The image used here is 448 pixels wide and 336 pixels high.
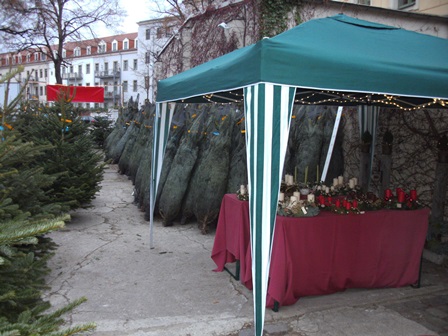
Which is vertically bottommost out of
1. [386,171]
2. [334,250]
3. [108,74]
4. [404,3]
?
[334,250]

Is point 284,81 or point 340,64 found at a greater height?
point 340,64

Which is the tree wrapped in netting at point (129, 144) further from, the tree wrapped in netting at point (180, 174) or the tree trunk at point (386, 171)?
the tree trunk at point (386, 171)

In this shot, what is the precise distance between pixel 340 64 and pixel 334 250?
1.87 m

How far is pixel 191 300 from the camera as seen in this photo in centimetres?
415

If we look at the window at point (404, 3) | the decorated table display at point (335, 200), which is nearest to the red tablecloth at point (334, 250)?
the decorated table display at point (335, 200)

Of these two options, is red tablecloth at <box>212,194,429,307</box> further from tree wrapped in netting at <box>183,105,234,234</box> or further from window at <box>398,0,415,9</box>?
window at <box>398,0,415,9</box>

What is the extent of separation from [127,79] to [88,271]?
203 feet

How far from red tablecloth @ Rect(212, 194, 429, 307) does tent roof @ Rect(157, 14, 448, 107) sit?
4.51 feet

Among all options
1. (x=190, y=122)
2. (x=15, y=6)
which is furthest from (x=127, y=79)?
(x=190, y=122)

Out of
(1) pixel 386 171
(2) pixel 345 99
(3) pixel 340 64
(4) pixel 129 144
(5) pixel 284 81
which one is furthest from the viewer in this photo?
(4) pixel 129 144

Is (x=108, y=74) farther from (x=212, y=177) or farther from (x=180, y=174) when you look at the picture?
(x=212, y=177)

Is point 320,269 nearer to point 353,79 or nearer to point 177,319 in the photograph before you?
point 177,319

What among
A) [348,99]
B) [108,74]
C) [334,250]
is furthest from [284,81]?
[108,74]

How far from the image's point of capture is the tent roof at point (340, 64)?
3010mm
